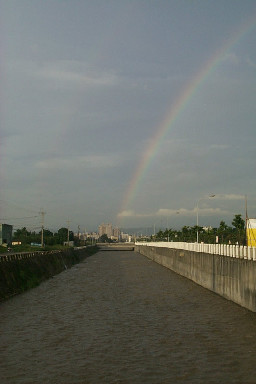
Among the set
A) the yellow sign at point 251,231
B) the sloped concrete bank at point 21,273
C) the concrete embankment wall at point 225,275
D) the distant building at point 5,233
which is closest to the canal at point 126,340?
the concrete embankment wall at point 225,275

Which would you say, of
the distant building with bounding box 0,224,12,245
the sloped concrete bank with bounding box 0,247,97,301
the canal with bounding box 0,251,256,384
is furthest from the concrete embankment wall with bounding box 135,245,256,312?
the distant building with bounding box 0,224,12,245

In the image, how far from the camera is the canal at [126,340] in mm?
11758

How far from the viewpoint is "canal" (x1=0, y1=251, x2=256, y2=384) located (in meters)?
11.8

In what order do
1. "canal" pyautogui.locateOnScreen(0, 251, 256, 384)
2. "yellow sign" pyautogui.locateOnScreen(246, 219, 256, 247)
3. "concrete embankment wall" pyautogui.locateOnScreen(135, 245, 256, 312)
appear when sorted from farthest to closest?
1. "yellow sign" pyautogui.locateOnScreen(246, 219, 256, 247)
2. "concrete embankment wall" pyautogui.locateOnScreen(135, 245, 256, 312)
3. "canal" pyautogui.locateOnScreen(0, 251, 256, 384)

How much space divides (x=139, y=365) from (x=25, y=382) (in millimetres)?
2841

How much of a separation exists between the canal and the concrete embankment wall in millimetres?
580

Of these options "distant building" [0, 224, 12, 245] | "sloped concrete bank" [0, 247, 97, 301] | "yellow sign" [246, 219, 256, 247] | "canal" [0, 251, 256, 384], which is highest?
"distant building" [0, 224, 12, 245]

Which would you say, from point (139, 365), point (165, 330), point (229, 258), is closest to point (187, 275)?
point (229, 258)

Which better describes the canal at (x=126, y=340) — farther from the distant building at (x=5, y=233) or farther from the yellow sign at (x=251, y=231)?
the distant building at (x=5, y=233)

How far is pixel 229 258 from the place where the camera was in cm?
2591

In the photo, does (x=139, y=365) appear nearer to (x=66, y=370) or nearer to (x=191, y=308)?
(x=66, y=370)

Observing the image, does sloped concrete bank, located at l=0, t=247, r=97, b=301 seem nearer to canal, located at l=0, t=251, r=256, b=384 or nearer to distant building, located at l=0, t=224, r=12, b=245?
canal, located at l=0, t=251, r=256, b=384

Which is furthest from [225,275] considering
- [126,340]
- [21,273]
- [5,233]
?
[5,233]

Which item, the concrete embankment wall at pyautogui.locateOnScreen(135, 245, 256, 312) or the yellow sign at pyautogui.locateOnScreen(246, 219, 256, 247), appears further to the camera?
the yellow sign at pyautogui.locateOnScreen(246, 219, 256, 247)
